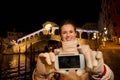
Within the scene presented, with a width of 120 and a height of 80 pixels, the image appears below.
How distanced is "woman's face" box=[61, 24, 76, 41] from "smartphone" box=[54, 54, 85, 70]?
24 centimetres

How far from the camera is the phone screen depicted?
6.40ft

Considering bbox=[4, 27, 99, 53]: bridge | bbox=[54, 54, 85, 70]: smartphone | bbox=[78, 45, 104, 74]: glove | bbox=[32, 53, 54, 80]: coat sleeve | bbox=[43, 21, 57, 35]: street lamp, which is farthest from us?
bbox=[43, 21, 57, 35]: street lamp

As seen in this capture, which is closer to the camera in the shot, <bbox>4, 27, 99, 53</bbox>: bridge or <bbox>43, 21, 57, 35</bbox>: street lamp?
<bbox>4, 27, 99, 53</bbox>: bridge

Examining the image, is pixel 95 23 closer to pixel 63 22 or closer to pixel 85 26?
pixel 85 26

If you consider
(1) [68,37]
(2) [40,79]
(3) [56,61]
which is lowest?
(2) [40,79]

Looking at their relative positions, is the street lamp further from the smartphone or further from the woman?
the smartphone

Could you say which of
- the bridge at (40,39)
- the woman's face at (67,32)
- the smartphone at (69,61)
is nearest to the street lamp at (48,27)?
the bridge at (40,39)

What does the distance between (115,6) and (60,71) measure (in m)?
26.6

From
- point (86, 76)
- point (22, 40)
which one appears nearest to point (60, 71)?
point (86, 76)

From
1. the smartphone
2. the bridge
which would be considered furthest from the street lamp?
the smartphone

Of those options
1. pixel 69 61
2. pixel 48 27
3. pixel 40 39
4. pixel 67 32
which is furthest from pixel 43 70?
pixel 48 27

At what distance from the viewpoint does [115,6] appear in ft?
89.3

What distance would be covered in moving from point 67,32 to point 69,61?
333 millimetres

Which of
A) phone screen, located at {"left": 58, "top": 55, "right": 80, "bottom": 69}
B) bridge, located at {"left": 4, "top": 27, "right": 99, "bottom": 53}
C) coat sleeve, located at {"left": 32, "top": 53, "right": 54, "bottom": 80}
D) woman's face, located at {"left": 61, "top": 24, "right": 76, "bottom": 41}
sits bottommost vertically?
coat sleeve, located at {"left": 32, "top": 53, "right": 54, "bottom": 80}
